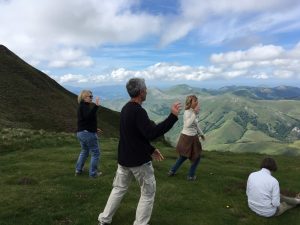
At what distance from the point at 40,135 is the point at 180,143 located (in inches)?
788

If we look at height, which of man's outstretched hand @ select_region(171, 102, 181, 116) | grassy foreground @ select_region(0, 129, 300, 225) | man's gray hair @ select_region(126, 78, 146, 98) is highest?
man's gray hair @ select_region(126, 78, 146, 98)

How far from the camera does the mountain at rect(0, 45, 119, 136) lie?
240 feet

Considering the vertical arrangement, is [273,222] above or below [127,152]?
below

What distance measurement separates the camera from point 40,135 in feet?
118

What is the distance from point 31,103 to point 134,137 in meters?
78.7

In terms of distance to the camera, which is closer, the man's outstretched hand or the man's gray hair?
the man's outstretched hand

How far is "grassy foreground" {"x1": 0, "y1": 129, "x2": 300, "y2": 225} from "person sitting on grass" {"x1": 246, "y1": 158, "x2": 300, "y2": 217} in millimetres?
333

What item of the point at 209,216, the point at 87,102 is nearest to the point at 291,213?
the point at 209,216

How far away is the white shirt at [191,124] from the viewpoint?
19219 mm

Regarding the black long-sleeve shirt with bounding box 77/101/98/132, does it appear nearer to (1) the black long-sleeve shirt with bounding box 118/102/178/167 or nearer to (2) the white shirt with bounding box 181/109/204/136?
(2) the white shirt with bounding box 181/109/204/136

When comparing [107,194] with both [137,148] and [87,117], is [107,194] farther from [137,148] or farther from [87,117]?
[137,148]

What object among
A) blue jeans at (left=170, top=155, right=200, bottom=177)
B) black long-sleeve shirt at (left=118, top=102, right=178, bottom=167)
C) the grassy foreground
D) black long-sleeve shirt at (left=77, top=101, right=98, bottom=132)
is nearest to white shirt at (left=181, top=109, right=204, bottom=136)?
blue jeans at (left=170, top=155, right=200, bottom=177)

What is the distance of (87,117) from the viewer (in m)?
18.1

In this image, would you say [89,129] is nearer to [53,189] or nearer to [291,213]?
[53,189]
